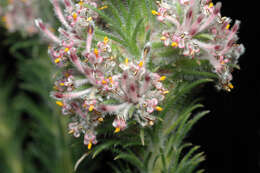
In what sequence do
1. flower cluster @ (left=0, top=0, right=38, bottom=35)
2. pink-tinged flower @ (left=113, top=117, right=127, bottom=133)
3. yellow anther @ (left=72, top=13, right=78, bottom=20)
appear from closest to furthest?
pink-tinged flower @ (left=113, top=117, right=127, bottom=133), yellow anther @ (left=72, top=13, right=78, bottom=20), flower cluster @ (left=0, top=0, right=38, bottom=35)

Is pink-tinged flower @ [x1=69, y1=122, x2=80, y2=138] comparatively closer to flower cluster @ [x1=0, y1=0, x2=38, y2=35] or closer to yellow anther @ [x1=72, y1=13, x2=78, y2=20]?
yellow anther @ [x1=72, y1=13, x2=78, y2=20]

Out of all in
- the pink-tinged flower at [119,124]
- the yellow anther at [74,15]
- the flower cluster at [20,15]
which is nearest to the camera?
the pink-tinged flower at [119,124]

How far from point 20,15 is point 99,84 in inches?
77.7

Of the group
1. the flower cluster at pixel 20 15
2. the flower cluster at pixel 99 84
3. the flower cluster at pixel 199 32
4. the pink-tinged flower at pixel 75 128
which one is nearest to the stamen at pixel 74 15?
the flower cluster at pixel 99 84

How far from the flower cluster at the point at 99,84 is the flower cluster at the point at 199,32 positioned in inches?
7.0

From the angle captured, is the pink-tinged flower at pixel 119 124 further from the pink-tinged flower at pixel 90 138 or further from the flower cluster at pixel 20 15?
the flower cluster at pixel 20 15

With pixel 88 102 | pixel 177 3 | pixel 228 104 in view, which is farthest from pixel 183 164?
pixel 228 104

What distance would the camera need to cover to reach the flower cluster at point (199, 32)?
1361 millimetres

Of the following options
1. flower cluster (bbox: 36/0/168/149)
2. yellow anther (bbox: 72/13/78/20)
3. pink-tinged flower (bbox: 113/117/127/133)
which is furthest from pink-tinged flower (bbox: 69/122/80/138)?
yellow anther (bbox: 72/13/78/20)

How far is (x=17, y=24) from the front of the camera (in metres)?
2.86

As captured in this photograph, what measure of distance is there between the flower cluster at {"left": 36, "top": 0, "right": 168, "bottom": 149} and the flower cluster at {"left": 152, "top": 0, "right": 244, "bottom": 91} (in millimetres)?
178

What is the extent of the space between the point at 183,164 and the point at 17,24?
2233mm

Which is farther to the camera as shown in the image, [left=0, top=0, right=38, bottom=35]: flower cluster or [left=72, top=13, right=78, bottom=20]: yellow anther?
[left=0, top=0, right=38, bottom=35]: flower cluster

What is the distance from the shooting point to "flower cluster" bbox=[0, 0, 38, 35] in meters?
2.85
